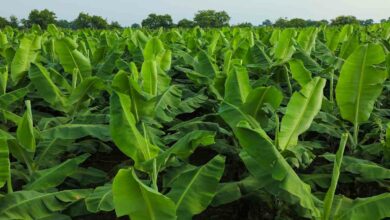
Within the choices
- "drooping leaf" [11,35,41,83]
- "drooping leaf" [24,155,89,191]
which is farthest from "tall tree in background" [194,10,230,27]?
"drooping leaf" [24,155,89,191]

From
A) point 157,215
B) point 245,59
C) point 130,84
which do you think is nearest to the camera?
point 157,215

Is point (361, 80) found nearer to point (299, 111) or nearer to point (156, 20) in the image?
point (299, 111)

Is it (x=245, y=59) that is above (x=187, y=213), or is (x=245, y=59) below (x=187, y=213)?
above

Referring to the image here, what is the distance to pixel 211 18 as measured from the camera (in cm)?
4334

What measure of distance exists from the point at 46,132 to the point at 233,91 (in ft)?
4.33

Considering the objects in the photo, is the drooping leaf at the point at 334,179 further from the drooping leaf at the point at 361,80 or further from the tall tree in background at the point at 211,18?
the tall tree in background at the point at 211,18

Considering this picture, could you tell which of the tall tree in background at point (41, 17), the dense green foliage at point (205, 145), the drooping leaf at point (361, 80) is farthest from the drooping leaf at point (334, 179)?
the tall tree in background at point (41, 17)

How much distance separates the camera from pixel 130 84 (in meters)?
2.95

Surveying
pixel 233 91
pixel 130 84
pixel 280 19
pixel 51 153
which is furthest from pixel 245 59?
pixel 280 19

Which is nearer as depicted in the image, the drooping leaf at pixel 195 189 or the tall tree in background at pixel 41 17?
the drooping leaf at pixel 195 189

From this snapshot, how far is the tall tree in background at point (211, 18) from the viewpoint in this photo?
42000mm

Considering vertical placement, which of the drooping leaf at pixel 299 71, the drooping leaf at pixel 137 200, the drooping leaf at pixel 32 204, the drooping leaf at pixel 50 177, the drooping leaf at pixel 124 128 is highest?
the drooping leaf at pixel 299 71

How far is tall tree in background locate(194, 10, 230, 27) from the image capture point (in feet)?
138

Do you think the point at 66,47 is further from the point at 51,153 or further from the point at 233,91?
the point at 233,91
